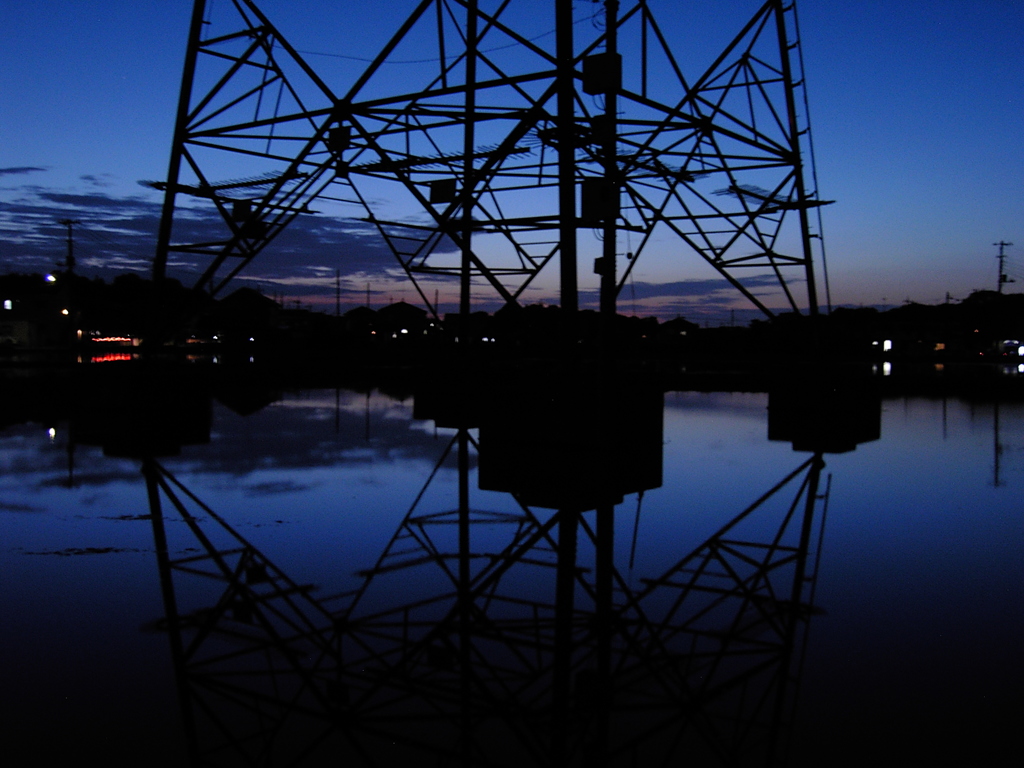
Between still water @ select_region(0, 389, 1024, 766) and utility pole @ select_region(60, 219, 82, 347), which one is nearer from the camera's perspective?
still water @ select_region(0, 389, 1024, 766)

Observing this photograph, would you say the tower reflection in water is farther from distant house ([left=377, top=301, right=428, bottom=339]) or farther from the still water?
distant house ([left=377, top=301, right=428, bottom=339])

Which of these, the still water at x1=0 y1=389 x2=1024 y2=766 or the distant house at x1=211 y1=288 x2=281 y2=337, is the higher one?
the distant house at x1=211 y1=288 x2=281 y2=337

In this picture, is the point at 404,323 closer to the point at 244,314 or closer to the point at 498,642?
the point at 244,314

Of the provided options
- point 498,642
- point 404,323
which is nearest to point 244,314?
point 404,323

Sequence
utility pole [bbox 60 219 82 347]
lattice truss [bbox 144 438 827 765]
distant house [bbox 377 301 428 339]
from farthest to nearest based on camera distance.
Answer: distant house [bbox 377 301 428 339], utility pole [bbox 60 219 82 347], lattice truss [bbox 144 438 827 765]

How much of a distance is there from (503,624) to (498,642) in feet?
1.30

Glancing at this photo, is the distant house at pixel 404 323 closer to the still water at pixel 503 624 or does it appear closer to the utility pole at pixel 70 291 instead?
the utility pole at pixel 70 291

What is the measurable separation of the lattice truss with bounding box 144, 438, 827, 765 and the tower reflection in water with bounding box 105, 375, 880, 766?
16mm

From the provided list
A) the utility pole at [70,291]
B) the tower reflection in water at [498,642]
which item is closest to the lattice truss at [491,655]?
the tower reflection in water at [498,642]

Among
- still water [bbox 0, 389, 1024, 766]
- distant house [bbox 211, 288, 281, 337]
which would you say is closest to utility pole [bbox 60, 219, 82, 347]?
distant house [bbox 211, 288, 281, 337]

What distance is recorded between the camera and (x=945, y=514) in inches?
448

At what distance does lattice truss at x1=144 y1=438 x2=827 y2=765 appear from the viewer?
481 centimetres

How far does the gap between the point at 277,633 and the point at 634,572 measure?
307 centimetres

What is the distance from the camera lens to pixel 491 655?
597 centimetres
